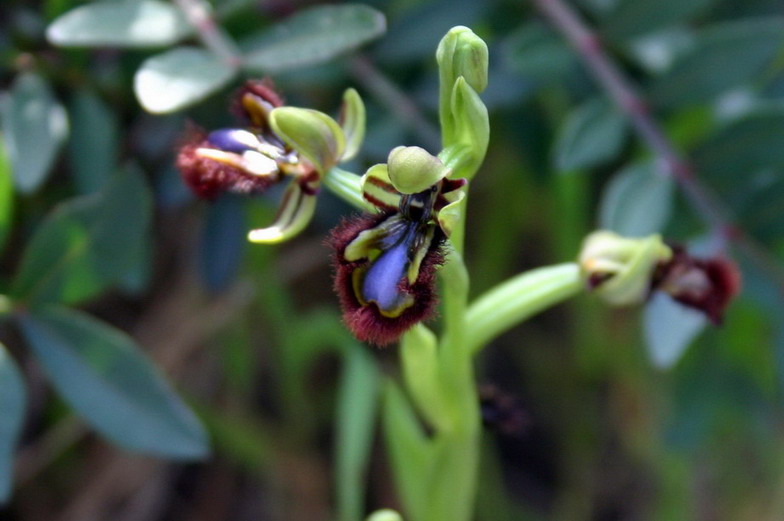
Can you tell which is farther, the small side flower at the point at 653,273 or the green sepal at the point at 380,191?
the small side flower at the point at 653,273

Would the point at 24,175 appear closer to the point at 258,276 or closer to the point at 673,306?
the point at 258,276

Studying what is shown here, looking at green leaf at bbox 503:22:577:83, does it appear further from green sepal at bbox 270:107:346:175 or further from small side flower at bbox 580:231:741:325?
green sepal at bbox 270:107:346:175

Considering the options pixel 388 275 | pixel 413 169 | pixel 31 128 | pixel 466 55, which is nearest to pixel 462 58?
pixel 466 55

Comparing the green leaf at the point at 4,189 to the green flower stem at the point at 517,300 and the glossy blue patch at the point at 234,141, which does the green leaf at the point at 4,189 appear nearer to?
the glossy blue patch at the point at 234,141

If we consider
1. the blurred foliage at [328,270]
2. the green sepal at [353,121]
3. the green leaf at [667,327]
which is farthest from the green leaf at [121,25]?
the green leaf at [667,327]

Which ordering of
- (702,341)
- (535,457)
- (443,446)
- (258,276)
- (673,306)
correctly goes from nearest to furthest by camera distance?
(443,446) < (673,306) < (702,341) < (258,276) < (535,457)

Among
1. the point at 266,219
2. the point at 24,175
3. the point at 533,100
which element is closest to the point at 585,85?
the point at 533,100

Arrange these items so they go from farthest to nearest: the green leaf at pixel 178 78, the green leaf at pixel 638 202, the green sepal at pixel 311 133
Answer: the green leaf at pixel 638 202, the green leaf at pixel 178 78, the green sepal at pixel 311 133
